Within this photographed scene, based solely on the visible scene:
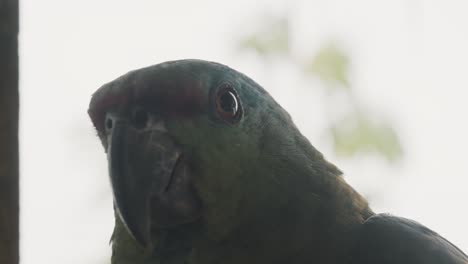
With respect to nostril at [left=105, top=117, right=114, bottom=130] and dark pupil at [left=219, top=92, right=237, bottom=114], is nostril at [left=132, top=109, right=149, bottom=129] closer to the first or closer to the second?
nostril at [left=105, top=117, right=114, bottom=130]

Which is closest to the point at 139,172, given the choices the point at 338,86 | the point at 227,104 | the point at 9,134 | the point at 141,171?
the point at 141,171

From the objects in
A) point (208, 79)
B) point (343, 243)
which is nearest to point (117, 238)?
point (208, 79)

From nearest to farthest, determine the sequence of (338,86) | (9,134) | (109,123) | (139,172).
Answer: (139,172)
(109,123)
(9,134)
(338,86)

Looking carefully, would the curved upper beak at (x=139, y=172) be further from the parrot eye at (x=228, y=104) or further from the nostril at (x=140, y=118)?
the parrot eye at (x=228, y=104)

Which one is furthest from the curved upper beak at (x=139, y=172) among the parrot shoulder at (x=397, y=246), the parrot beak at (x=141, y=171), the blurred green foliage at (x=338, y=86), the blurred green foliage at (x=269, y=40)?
the blurred green foliage at (x=269, y=40)

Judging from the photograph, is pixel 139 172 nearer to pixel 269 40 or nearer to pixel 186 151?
pixel 186 151

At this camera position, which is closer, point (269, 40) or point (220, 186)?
point (220, 186)

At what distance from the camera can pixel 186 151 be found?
1.39 meters

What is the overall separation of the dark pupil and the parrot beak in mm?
187

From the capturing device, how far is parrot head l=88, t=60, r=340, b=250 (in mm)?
1380

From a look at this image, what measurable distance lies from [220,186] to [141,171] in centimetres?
21

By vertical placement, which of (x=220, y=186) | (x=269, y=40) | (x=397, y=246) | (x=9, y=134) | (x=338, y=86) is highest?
(x=269, y=40)

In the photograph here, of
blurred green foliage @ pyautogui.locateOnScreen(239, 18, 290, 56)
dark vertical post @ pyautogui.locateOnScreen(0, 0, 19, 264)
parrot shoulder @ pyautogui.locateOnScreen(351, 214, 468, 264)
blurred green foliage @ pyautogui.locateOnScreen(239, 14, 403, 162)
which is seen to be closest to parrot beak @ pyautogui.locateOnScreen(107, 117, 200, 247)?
dark vertical post @ pyautogui.locateOnScreen(0, 0, 19, 264)

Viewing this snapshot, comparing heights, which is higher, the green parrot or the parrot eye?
the parrot eye
